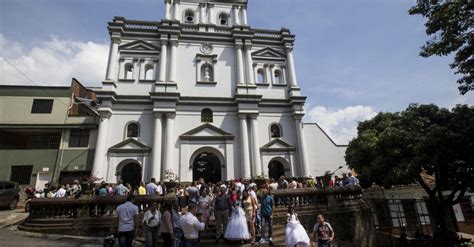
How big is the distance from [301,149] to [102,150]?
14776mm

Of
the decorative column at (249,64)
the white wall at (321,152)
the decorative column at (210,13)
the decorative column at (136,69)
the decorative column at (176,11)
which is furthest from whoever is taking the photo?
the decorative column at (210,13)

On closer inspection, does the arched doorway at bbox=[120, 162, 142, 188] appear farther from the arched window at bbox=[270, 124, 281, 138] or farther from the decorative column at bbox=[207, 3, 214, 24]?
the decorative column at bbox=[207, 3, 214, 24]

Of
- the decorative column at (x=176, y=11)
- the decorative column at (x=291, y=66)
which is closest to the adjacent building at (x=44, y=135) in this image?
the decorative column at (x=176, y=11)

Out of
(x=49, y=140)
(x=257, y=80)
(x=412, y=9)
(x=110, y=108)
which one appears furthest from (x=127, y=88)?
(x=412, y=9)

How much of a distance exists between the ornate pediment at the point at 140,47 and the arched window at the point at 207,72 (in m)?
4.19

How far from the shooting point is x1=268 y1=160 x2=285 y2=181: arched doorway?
68.2 feet

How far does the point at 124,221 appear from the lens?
19.6 ft

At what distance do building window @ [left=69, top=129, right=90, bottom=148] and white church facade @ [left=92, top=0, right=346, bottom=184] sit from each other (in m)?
2.35

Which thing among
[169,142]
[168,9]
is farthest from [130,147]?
[168,9]

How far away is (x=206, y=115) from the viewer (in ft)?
67.9

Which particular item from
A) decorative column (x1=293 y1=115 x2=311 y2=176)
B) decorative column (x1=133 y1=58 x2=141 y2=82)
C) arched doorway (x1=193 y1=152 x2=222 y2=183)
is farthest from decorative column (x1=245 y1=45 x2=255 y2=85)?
decorative column (x1=133 y1=58 x2=141 y2=82)

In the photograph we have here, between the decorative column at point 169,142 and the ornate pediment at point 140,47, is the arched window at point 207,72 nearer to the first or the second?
the ornate pediment at point 140,47

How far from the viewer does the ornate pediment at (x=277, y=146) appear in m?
20.1

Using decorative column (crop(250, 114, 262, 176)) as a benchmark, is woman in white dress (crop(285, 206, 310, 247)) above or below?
below
